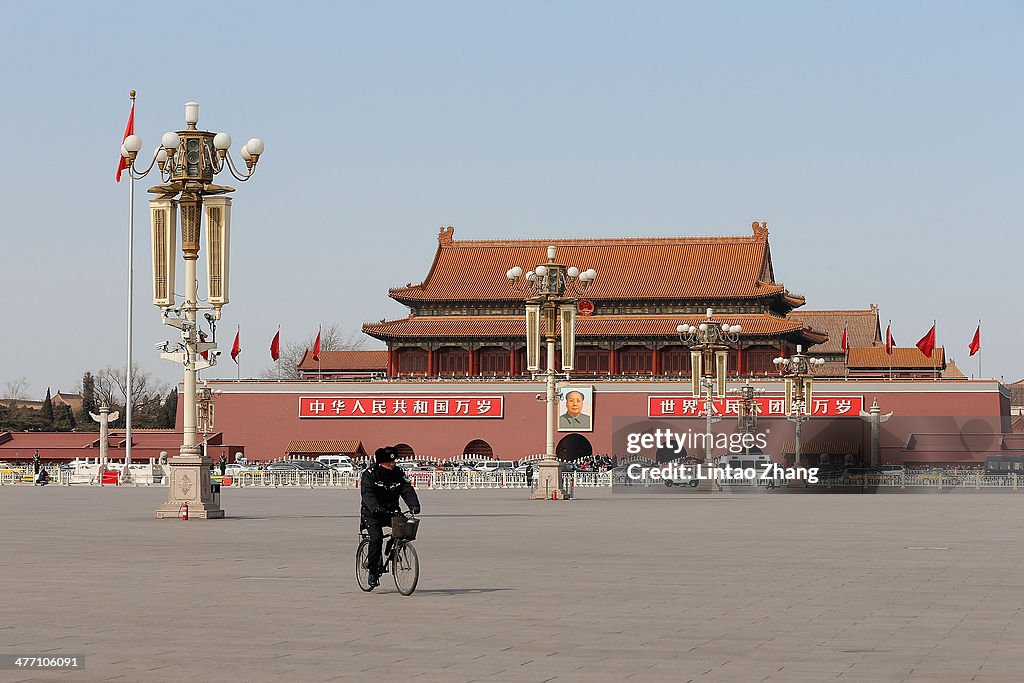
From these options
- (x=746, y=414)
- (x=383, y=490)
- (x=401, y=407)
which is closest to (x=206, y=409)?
(x=401, y=407)

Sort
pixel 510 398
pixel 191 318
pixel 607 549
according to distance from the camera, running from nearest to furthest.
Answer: pixel 607 549
pixel 191 318
pixel 510 398

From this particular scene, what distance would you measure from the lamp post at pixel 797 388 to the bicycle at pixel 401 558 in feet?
119

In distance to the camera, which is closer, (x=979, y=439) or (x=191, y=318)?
(x=191, y=318)

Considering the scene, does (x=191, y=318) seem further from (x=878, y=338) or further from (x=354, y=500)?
(x=878, y=338)

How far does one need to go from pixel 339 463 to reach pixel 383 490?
173ft

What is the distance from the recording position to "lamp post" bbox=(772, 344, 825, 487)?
181ft

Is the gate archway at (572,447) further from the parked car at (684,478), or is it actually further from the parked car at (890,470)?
the parked car at (684,478)

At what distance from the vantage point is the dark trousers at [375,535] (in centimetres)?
1316

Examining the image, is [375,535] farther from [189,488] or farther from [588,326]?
[588,326]

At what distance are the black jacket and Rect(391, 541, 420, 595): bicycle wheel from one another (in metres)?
0.37

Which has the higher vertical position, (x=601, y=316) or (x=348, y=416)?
(x=601, y=316)

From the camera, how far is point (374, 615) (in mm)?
11633

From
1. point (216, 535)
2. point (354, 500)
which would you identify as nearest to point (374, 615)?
point (216, 535)

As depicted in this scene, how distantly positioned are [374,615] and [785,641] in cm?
323
